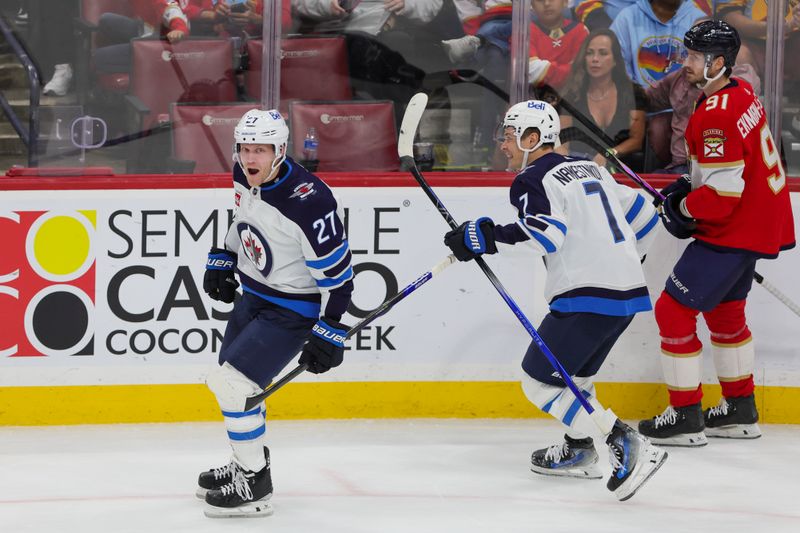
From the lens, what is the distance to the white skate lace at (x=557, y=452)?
410 cm

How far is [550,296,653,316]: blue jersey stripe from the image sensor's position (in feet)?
12.5

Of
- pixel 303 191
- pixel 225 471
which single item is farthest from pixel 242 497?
pixel 303 191

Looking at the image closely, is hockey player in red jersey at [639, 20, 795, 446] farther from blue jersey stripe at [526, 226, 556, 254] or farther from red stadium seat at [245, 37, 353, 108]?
red stadium seat at [245, 37, 353, 108]

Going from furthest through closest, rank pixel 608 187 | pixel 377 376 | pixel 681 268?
pixel 377 376 < pixel 681 268 < pixel 608 187

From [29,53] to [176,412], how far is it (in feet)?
4.57

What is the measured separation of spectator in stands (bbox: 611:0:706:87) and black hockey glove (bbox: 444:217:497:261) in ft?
4.79

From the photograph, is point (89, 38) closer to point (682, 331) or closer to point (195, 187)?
point (195, 187)

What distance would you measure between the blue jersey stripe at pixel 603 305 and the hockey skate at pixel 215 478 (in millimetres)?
995

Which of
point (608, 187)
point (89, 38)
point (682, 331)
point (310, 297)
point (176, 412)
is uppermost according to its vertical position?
point (89, 38)

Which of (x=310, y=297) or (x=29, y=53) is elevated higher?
(x=29, y=53)

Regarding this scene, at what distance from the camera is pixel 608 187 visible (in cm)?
387

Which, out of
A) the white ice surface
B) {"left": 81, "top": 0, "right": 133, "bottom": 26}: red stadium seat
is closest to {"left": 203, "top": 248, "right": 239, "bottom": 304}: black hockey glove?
the white ice surface

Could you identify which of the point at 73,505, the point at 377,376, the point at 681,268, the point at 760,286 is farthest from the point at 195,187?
the point at 760,286

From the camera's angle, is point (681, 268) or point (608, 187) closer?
point (608, 187)
